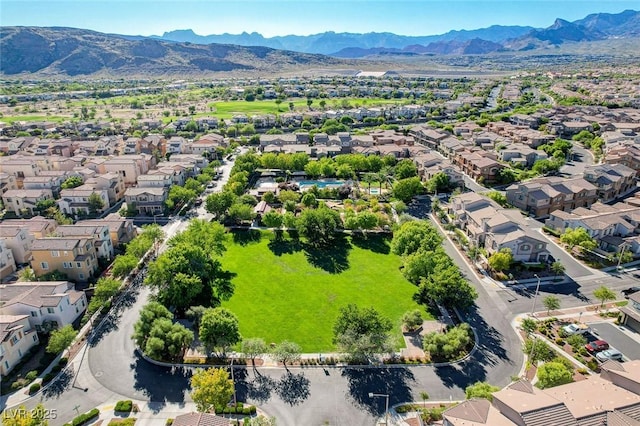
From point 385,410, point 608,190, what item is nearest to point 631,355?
point 385,410

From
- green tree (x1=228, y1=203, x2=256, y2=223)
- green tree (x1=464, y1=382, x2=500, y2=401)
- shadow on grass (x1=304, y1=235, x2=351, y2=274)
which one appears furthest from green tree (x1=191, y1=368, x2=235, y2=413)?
green tree (x1=228, y1=203, x2=256, y2=223)

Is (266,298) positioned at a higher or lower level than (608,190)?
lower

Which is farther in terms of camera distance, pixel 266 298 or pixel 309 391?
pixel 266 298

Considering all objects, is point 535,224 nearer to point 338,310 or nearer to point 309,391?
point 338,310

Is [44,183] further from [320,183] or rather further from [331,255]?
[331,255]

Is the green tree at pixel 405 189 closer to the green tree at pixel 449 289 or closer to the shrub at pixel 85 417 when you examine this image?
the green tree at pixel 449 289

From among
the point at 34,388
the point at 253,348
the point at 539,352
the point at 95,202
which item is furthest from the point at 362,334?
the point at 95,202

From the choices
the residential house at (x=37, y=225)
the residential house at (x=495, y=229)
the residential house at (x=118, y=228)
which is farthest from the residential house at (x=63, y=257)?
the residential house at (x=495, y=229)

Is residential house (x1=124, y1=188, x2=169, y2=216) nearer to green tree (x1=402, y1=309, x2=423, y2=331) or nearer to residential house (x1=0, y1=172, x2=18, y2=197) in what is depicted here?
residential house (x1=0, y1=172, x2=18, y2=197)
